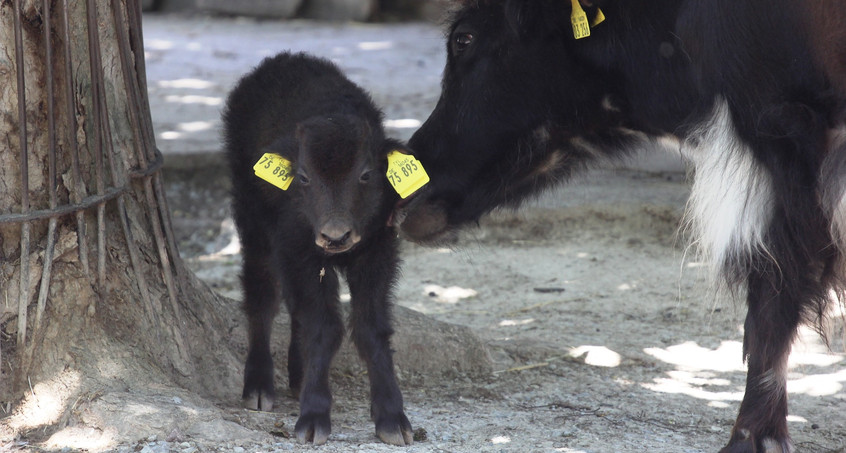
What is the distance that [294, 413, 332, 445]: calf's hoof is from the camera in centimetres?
345

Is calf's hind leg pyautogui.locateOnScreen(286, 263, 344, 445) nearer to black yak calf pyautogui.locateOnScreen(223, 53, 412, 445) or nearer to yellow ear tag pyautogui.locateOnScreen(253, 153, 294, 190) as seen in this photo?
black yak calf pyautogui.locateOnScreen(223, 53, 412, 445)

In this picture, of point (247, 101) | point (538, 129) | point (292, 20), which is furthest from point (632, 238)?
point (292, 20)

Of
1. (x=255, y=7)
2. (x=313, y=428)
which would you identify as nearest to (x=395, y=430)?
(x=313, y=428)

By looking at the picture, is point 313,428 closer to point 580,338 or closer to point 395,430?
point 395,430

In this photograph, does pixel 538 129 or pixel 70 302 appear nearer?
pixel 70 302

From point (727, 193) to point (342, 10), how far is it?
11.6 metres

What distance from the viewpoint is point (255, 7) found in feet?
47.3

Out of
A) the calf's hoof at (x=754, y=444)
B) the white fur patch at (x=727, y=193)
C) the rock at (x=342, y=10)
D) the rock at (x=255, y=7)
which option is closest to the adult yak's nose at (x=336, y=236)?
the white fur patch at (x=727, y=193)

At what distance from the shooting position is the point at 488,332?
5191mm

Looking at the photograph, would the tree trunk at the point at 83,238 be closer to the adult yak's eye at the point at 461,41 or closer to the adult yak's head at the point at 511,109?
the adult yak's head at the point at 511,109

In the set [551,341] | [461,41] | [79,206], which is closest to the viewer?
[79,206]

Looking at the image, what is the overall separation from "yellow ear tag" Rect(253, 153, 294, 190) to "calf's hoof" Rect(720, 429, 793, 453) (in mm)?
1945

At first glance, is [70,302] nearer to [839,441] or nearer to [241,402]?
[241,402]

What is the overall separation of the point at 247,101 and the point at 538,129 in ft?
4.33
